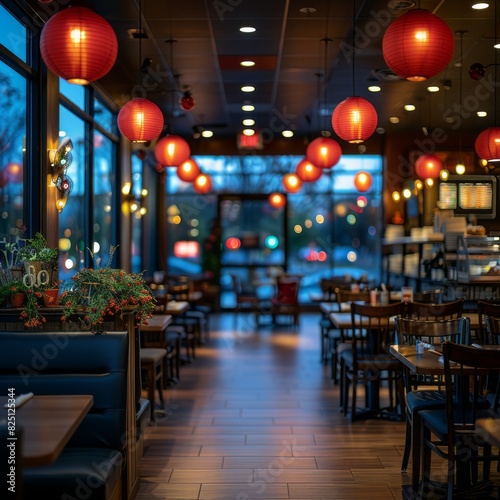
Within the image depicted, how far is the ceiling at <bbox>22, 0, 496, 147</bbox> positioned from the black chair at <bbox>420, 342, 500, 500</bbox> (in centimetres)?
360

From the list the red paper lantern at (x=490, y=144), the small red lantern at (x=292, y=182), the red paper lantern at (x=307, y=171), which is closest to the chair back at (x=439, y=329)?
the red paper lantern at (x=490, y=144)

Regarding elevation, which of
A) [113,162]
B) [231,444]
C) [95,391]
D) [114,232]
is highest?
[113,162]

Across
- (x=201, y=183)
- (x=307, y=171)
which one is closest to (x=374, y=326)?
(x=307, y=171)

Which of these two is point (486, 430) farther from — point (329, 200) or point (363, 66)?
point (329, 200)

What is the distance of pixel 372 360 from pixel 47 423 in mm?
4067

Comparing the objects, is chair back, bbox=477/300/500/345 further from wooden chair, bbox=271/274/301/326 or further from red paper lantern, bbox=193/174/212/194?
red paper lantern, bbox=193/174/212/194

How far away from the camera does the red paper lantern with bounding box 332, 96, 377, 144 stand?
6215 millimetres

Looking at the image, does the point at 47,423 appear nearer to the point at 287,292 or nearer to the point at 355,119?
the point at 355,119

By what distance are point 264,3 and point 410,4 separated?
128 cm

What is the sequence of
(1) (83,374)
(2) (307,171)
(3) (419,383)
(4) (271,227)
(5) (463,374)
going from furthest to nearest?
(4) (271,227), (2) (307,171), (3) (419,383), (1) (83,374), (5) (463,374)

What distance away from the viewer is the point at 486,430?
315 cm

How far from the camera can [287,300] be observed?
45.2 feet

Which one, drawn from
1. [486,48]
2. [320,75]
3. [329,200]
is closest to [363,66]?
[320,75]

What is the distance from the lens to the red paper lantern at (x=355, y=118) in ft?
20.4
